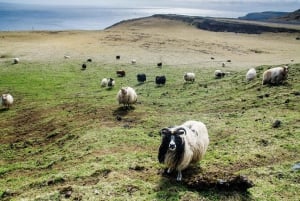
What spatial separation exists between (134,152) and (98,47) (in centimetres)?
5202

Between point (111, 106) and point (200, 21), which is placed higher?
point (200, 21)

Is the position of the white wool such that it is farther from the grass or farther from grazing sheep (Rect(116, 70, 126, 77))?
grazing sheep (Rect(116, 70, 126, 77))

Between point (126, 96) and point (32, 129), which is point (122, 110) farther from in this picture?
point (32, 129)

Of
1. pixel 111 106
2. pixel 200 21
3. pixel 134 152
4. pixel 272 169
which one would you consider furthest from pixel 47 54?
pixel 200 21

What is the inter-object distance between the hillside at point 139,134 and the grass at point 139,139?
5cm

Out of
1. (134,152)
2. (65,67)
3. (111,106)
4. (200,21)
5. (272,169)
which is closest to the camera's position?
(272,169)

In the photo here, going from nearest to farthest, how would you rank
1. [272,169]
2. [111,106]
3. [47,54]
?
1. [272,169]
2. [111,106]
3. [47,54]

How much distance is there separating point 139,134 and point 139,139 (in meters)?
0.94

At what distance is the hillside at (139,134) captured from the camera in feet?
39.5

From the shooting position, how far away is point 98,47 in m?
65.9

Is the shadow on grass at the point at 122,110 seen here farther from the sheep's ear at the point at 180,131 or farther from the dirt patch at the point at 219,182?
the dirt patch at the point at 219,182

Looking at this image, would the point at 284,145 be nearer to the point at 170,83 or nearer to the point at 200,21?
the point at 170,83

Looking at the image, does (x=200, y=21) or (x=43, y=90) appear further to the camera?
(x=200, y=21)

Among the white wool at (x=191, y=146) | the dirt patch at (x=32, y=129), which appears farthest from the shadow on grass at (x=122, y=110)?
the white wool at (x=191, y=146)
